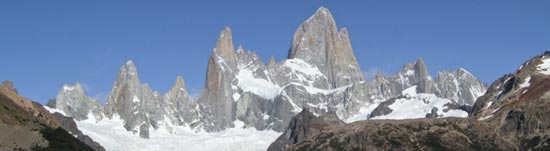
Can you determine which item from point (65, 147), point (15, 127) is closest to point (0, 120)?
point (15, 127)

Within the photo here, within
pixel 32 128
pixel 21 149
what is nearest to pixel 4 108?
pixel 32 128

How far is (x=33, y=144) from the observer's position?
616ft

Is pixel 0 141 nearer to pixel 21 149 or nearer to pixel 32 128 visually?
pixel 21 149

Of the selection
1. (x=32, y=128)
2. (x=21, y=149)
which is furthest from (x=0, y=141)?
(x=32, y=128)

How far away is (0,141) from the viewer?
586ft

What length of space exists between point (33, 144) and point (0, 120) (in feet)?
26.1

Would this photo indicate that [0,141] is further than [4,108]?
No

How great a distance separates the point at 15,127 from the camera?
616 feet

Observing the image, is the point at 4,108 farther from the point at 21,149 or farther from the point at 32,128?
the point at 21,149

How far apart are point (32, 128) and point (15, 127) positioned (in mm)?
7899

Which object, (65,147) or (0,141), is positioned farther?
(65,147)

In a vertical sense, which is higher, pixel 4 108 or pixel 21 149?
pixel 4 108

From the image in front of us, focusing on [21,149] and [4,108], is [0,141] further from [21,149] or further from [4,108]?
[4,108]

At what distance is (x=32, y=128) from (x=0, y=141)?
16.8 meters
